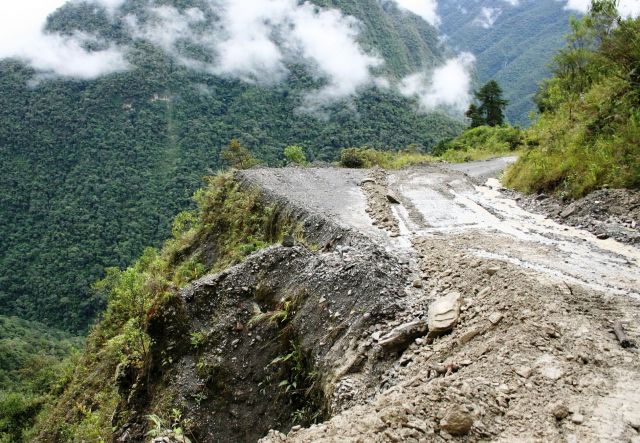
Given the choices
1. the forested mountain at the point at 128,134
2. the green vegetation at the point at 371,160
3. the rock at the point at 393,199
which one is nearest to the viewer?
the rock at the point at 393,199

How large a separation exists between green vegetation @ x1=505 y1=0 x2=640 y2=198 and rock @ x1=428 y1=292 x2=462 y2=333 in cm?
780

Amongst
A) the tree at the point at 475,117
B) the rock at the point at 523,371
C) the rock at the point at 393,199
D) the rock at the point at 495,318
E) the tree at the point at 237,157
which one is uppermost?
the tree at the point at 237,157

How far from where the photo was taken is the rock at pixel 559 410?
3.80 meters

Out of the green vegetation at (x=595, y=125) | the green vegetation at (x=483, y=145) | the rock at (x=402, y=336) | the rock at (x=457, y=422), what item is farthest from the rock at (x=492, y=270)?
the green vegetation at (x=483, y=145)

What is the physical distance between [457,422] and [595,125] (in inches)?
528

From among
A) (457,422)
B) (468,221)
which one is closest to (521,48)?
(468,221)

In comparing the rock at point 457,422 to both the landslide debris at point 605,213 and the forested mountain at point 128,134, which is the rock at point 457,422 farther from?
the forested mountain at point 128,134

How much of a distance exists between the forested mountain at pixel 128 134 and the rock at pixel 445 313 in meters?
70.4

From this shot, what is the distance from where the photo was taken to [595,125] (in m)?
13.8

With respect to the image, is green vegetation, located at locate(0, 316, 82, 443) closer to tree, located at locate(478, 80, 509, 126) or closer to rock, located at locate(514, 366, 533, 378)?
rock, located at locate(514, 366, 533, 378)

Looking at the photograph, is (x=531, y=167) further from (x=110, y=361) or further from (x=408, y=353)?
(x=110, y=361)

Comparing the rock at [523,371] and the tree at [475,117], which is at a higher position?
the tree at [475,117]

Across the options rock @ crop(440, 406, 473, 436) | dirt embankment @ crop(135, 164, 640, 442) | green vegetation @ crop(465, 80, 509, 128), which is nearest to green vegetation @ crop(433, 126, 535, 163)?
green vegetation @ crop(465, 80, 509, 128)

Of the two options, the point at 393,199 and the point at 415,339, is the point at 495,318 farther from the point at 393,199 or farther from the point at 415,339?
the point at 393,199
